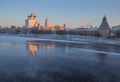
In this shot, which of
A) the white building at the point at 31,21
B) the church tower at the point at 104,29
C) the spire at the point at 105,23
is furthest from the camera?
the white building at the point at 31,21

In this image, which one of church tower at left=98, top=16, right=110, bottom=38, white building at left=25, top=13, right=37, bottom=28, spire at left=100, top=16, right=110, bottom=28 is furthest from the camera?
white building at left=25, top=13, right=37, bottom=28

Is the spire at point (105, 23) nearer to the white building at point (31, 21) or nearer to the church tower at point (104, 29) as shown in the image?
the church tower at point (104, 29)

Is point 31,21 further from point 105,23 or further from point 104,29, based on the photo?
point 104,29

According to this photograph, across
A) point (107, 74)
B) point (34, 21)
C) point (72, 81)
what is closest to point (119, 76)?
point (107, 74)

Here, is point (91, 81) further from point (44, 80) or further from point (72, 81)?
point (44, 80)

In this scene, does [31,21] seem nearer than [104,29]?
No

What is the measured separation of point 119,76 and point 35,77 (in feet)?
15.0

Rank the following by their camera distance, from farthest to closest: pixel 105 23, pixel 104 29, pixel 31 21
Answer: pixel 31 21 < pixel 105 23 < pixel 104 29

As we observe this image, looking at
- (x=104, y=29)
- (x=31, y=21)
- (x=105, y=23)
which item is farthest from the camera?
(x=31, y=21)

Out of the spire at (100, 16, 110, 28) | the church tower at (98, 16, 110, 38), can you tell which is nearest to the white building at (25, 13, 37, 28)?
the spire at (100, 16, 110, 28)

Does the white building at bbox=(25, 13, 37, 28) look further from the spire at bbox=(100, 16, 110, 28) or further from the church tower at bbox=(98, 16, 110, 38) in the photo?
the church tower at bbox=(98, 16, 110, 38)

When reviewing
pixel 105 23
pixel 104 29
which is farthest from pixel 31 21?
pixel 104 29

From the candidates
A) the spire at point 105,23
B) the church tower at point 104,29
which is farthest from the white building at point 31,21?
the church tower at point 104,29

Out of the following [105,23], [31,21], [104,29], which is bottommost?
[104,29]
